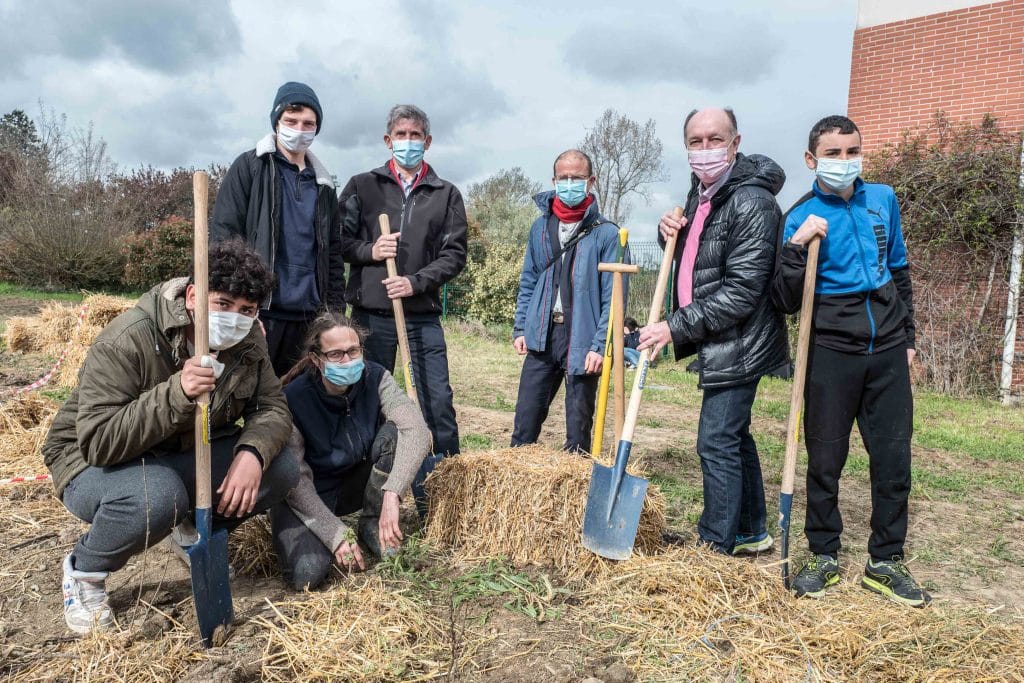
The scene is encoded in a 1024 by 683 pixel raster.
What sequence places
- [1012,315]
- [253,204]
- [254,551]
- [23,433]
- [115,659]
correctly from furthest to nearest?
[1012,315] < [23,433] < [253,204] < [254,551] < [115,659]

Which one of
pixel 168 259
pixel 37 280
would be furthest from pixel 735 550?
pixel 37 280

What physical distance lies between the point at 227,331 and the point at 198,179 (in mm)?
575

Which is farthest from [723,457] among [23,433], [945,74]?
[945,74]

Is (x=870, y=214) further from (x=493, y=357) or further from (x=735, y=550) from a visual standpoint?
(x=493, y=357)

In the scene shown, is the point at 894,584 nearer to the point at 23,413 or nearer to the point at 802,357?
the point at 802,357

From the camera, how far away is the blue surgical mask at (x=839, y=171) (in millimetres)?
3037

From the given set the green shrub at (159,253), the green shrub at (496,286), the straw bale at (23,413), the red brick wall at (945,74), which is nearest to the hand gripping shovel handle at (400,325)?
the straw bale at (23,413)

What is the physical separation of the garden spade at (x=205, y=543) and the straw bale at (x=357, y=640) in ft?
0.59

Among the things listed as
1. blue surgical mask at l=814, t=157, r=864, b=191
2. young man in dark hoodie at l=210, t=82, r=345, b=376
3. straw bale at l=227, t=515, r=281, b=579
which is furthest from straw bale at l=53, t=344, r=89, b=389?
blue surgical mask at l=814, t=157, r=864, b=191

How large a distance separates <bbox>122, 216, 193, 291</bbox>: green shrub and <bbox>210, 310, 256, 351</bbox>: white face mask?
16387 mm

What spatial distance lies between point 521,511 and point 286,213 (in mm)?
1908

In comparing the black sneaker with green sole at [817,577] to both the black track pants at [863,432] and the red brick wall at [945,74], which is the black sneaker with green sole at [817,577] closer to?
the black track pants at [863,432]

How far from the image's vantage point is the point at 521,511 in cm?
328

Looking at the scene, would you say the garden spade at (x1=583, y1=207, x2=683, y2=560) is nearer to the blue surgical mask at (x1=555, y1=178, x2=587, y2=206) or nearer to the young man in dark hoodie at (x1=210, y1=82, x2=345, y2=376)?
the blue surgical mask at (x1=555, y1=178, x2=587, y2=206)
